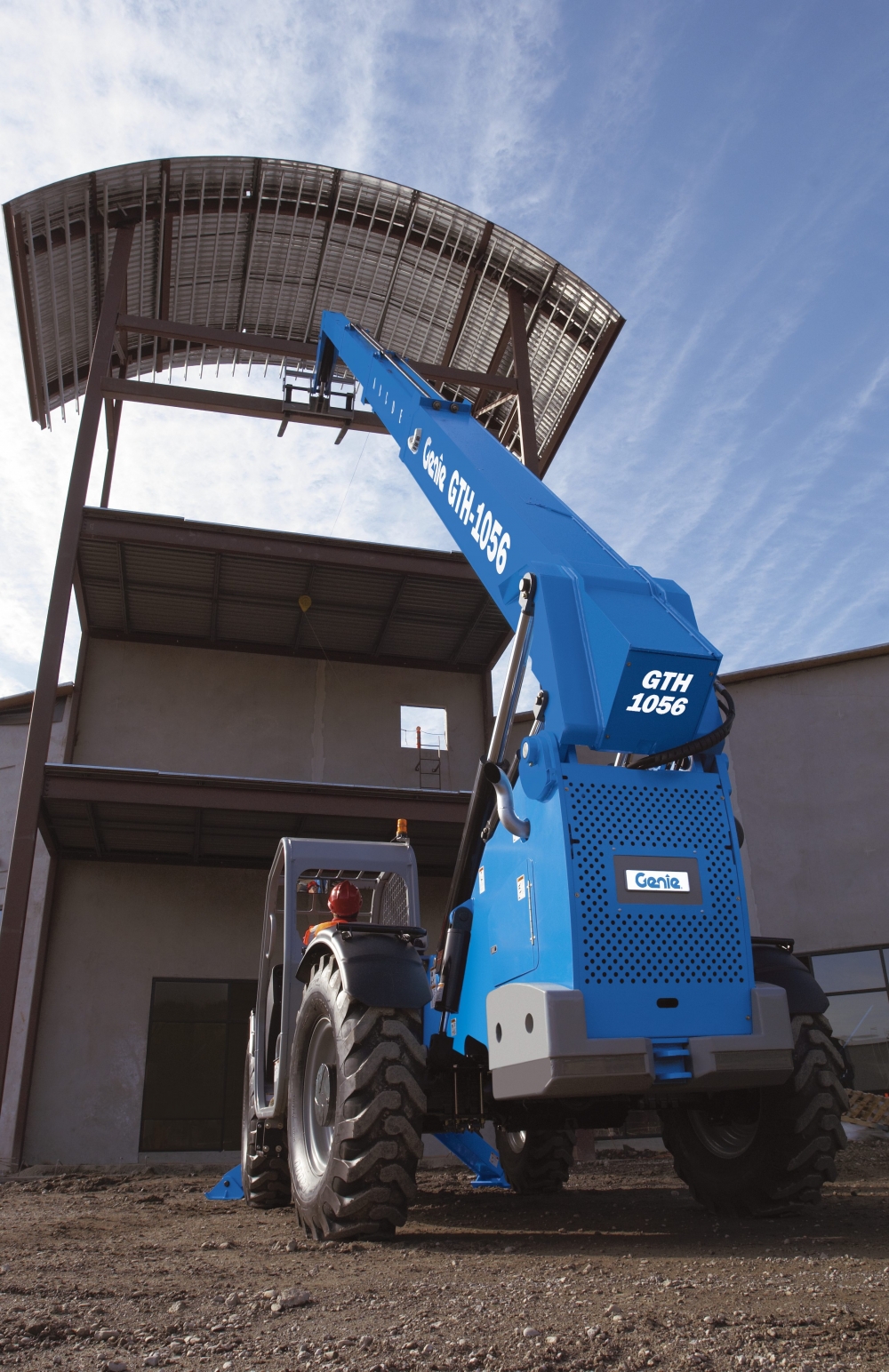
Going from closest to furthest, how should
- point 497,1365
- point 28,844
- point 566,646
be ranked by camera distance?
1. point 497,1365
2. point 566,646
3. point 28,844

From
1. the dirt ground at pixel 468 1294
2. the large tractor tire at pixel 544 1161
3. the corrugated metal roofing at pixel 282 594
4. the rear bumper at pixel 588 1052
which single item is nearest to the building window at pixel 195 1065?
the corrugated metal roofing at pixel 282 594

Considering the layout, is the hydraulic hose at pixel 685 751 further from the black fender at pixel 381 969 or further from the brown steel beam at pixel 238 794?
the brown steel beam at pixel 238 794

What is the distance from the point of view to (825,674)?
59.8 ft

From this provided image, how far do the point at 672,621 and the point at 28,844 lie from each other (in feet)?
28.7

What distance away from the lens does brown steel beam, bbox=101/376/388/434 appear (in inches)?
534

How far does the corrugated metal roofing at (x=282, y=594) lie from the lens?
13422 millimetres

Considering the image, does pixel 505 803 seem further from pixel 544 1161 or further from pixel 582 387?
pixel 582 387

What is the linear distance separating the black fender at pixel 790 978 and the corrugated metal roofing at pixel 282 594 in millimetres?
9114

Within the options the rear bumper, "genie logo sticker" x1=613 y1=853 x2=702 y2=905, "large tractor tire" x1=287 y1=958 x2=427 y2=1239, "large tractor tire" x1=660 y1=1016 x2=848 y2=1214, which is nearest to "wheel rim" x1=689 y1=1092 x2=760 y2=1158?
"large tractor tire" x1=660 y1=1016 x2=848 y2=1214

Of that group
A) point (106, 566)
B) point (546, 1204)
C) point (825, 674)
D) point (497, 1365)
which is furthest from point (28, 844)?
point (825, 674)

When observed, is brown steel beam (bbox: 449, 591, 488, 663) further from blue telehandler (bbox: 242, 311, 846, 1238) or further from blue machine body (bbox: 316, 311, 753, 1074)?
blue machine body (bbox: 316, 311, 753, 1074)

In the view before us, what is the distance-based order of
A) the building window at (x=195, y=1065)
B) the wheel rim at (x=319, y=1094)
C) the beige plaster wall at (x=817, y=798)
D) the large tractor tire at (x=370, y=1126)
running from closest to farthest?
the large tractor tire at (x=370, y=1126), the wheel rim at (x=319, y=1094), the building window at (x=195, y=1065), the beige plaster wall at (x=817, y=798)

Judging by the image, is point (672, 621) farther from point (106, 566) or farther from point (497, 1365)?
point (106, 566)

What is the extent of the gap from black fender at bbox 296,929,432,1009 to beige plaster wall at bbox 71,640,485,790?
1015 cm
